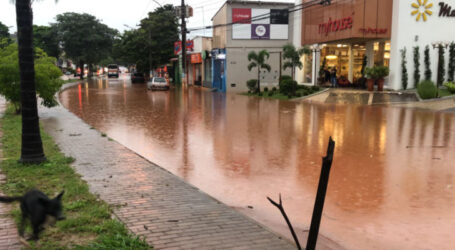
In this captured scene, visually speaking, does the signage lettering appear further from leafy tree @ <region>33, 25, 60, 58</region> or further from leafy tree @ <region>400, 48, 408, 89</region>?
leafy tree @ <region>33, 25, 60, 58</region>

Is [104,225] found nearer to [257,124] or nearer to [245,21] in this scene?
[257,124]

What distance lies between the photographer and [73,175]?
Result: 724cm

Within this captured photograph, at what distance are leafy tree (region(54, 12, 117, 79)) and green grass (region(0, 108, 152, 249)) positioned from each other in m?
57.6

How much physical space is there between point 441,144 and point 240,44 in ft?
95.9

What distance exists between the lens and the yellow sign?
25.7 m

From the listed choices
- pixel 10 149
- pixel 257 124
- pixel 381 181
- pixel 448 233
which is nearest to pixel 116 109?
pixel 257 124

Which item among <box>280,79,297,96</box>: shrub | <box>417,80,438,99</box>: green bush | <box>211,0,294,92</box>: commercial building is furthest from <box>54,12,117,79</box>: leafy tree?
<box>417,80,438,99</box>: green bush

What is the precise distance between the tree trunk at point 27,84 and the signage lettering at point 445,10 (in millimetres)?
25898

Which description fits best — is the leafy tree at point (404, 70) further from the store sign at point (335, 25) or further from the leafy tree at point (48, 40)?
the leafy tree at point (48, 40)

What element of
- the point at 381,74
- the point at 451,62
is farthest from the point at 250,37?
the point at 451,62

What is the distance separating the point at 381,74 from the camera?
2603 cm

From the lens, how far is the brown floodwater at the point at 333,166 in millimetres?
5809

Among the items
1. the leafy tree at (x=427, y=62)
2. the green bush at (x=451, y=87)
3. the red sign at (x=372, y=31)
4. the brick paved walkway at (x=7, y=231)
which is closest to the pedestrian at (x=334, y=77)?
the red sign at (x=372, y=31)

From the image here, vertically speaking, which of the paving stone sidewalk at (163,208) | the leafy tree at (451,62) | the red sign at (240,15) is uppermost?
the red sign at (240,15)
